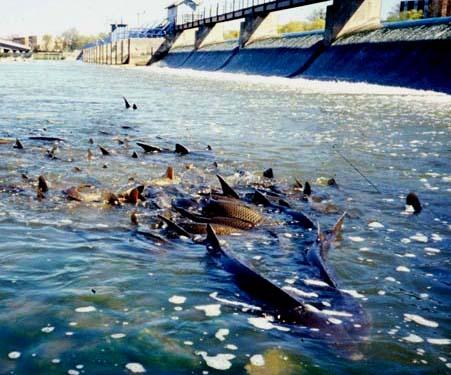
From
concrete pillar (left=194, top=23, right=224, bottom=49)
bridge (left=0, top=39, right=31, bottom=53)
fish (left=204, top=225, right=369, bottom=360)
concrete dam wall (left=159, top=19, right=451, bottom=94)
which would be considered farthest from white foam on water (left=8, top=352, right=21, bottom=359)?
bridge (left=0, top=39, right=31, bottom=53)

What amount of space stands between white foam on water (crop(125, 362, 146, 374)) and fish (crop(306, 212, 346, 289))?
1720 mm

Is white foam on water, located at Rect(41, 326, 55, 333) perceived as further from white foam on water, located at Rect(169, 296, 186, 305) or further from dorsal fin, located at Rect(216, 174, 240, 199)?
dorsal fin, located at Rect(216, 174, 240, 199)

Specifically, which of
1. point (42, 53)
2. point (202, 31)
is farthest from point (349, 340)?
point (42, 53)

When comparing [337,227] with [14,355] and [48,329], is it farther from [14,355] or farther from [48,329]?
[14,355]

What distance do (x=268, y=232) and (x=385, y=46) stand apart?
2730 cm

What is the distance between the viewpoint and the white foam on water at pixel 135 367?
297cm

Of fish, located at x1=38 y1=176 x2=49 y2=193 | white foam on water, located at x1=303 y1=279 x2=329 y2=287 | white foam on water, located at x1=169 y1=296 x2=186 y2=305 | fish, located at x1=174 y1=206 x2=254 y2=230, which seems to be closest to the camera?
white foam on water, located at x1=169 y1=296 x2=186 y2=305

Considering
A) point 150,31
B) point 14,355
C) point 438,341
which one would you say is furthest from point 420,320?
point 150,31

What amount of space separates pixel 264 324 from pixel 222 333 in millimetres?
287

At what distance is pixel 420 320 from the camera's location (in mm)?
3648

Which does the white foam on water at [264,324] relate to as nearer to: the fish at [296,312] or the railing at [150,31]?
the fish at [296,312]

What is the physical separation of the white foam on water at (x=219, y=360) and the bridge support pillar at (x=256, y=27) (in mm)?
52683

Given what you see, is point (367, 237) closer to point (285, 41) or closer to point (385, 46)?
point (385, 46)

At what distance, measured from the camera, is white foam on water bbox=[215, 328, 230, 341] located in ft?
11.0
